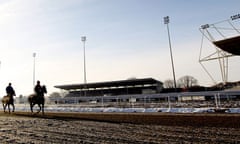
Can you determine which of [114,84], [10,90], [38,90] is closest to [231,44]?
[38,90]

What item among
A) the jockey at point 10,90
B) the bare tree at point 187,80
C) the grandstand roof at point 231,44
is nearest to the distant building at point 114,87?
the grandstand roof at point 231,44

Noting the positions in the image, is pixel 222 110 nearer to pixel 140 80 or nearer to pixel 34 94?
pixel 34 94

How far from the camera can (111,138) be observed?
6625 mm

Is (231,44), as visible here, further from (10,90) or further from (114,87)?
(114,87)

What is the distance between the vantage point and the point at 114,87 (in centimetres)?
6206

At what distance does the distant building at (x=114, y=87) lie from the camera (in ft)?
186

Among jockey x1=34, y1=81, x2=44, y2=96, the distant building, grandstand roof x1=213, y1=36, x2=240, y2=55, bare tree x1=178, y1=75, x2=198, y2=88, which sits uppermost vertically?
bare tree x1=178, y1=75, x2=198, y2=88

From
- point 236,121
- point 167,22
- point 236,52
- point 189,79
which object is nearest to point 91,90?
point 167,22

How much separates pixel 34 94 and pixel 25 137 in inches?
395

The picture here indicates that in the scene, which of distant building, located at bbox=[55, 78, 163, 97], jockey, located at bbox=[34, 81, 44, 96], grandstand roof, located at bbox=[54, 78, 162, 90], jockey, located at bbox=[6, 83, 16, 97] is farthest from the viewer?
distant building, located at bbox=[55, 78, 163, 97]

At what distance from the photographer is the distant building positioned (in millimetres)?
56625

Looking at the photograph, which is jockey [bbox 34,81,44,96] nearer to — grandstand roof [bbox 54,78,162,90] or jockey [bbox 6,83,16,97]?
jockey [bbox 6,83,16,97]

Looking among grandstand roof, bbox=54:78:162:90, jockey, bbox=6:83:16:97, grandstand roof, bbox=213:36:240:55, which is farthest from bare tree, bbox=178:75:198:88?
jockey, bbox=6:83:16:97

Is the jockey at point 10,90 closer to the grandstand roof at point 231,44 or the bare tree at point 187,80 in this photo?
the grandstand roof at point 231,44
